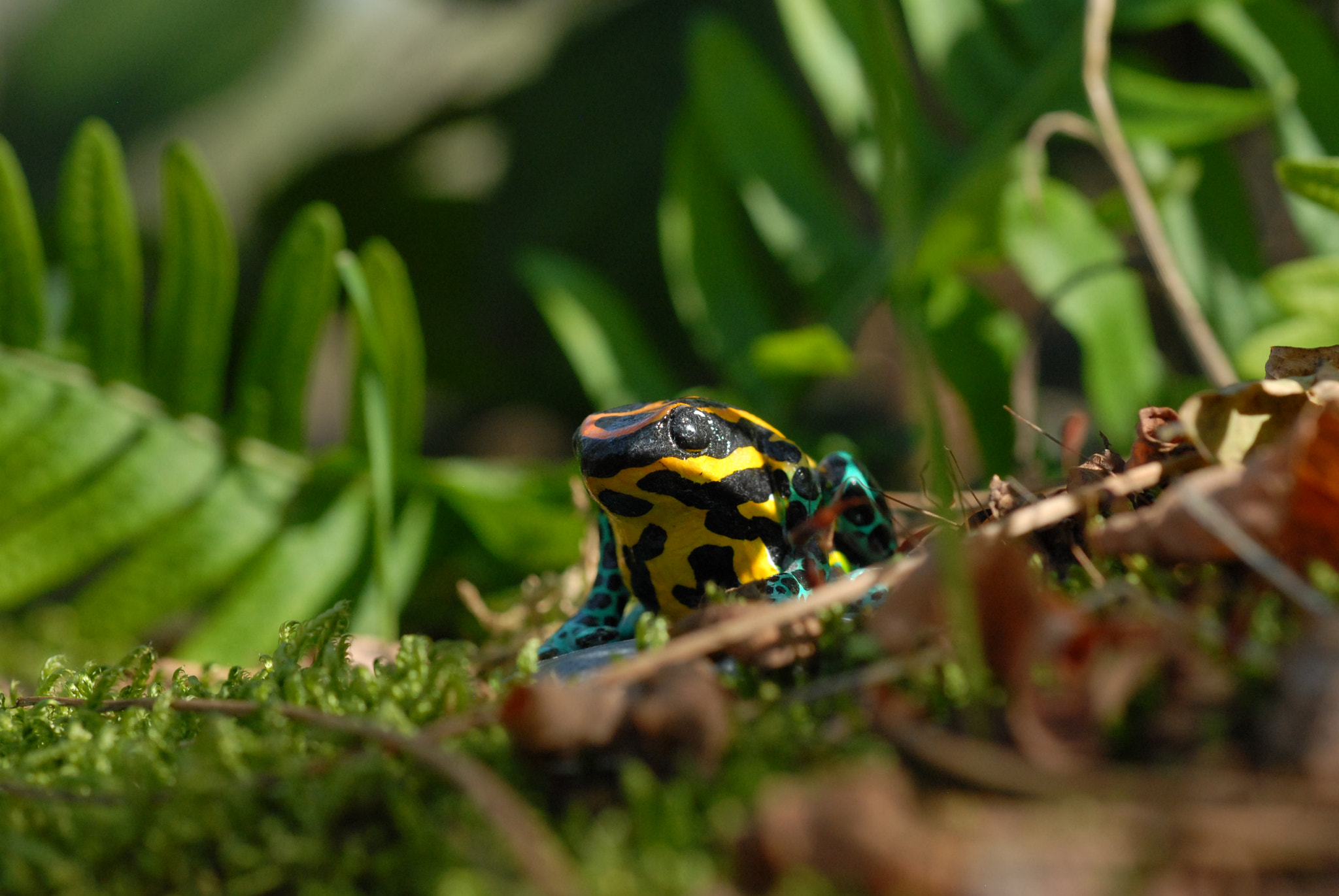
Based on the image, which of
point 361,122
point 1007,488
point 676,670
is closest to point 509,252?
point 361,122

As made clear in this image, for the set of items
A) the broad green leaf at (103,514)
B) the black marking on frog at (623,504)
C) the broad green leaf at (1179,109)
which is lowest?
the broad green leaf at (1179,109)

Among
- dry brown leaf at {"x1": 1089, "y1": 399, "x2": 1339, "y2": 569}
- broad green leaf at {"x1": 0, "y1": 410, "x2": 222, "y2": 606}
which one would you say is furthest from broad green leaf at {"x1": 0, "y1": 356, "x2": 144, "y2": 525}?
dry brown leaf at {"x1": 1089, "y1": 399, "x2": 1339, "y2": 569}

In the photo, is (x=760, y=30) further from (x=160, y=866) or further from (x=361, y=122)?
(x=160, y=866)

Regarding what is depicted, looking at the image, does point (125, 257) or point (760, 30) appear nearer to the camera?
point (125, 257)

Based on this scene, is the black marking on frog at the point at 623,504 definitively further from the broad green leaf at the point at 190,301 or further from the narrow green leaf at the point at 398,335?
the broad green leaf at the point at 190,301

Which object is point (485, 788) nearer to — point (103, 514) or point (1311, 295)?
point (1311, 295)

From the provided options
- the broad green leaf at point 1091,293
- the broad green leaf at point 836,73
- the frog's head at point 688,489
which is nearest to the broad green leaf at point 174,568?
the frog's head at point 688,489
